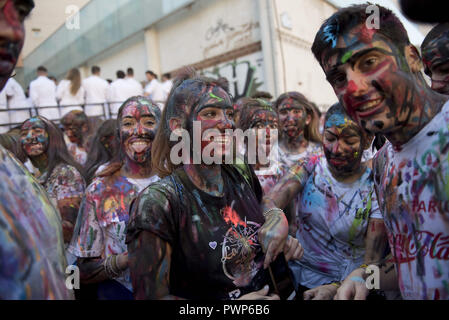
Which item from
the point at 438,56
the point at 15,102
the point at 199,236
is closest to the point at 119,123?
the point at 199,236

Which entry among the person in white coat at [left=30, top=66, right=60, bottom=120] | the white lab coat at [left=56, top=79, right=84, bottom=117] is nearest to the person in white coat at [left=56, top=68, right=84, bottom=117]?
the white lab coat at [left=56, top=79, right=84, bottom=117]

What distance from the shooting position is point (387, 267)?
2059 mm

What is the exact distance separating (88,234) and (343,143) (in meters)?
2.04

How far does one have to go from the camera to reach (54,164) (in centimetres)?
368

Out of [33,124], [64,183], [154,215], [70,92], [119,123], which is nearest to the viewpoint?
[154,215]

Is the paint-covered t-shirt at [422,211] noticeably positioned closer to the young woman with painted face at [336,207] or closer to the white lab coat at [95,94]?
the young woman with painted face at [336,207]

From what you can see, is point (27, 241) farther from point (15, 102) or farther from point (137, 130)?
point (15, 102)

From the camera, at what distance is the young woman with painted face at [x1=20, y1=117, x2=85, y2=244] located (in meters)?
3.32

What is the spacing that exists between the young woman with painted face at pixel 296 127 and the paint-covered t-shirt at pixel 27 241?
11.5ft

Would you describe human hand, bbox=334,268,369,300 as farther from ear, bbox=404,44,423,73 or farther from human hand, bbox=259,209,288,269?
ear, bbox=404,44,423,73

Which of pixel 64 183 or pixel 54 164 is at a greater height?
pixel 54 164

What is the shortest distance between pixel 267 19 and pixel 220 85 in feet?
31.1
